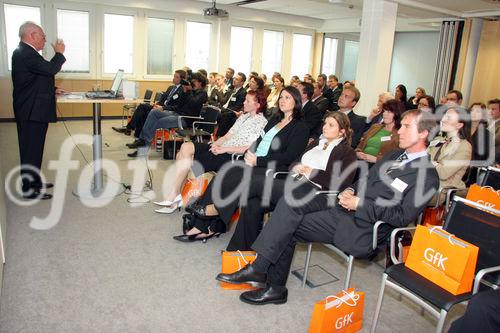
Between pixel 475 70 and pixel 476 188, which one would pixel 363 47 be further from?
pixel 476 188

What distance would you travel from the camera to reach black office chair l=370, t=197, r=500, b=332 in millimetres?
1894

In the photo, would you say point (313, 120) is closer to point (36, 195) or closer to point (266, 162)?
point (266, 162)

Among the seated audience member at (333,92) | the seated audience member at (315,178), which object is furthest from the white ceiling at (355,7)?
the seated audience member at (315,178)

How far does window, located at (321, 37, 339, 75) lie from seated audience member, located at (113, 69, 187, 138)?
21.4 ft

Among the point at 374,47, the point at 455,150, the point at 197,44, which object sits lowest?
the point at 455,150

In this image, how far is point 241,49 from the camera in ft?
36.1

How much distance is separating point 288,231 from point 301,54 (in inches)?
408

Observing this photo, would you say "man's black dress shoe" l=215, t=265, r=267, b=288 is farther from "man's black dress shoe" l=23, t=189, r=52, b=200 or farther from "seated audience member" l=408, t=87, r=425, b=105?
"seated audience member" l=408, t=87, r=425, b=105

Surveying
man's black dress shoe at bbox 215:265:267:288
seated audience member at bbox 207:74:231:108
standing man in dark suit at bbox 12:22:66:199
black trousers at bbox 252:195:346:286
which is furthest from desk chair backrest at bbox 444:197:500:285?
seated audience member at bbox 207:74:231:108

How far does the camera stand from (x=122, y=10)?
29.8 ft

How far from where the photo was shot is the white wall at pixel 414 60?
10.9m

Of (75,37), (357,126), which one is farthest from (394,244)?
(75,37)

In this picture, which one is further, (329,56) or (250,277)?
(329,56)

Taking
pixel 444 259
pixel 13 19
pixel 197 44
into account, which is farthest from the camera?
pixel 197 44
